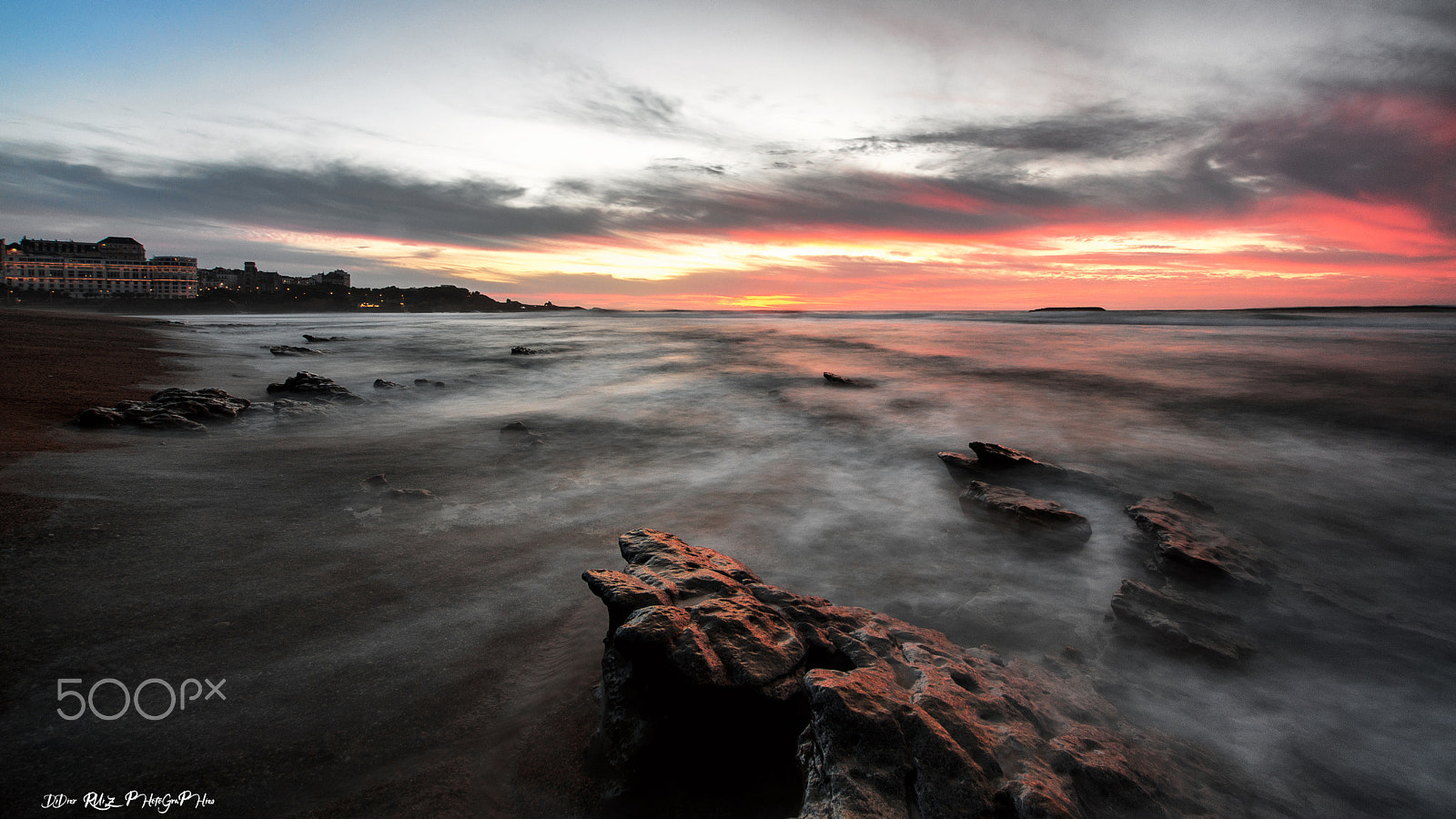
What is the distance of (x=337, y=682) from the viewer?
99.9 inches

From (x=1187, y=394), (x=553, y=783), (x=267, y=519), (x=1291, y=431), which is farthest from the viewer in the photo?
(x=1187, y=394)

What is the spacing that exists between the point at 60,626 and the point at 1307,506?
30.6ft

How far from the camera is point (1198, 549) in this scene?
4035 millimetres

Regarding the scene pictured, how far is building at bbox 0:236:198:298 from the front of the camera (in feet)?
262

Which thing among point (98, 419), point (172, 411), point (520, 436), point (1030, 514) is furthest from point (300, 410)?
point (1030, 514)

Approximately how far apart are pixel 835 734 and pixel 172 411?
8.92 m

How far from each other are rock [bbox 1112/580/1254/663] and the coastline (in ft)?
23.3

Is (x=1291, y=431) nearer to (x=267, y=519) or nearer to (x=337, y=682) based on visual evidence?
(x=337, y=682)

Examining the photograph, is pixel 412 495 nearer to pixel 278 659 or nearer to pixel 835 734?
pixel 278 659

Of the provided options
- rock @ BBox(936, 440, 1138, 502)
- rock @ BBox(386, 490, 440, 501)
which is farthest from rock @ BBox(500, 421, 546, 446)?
rock @ BBox(936, 440, 1138, 502)

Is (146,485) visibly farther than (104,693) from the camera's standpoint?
Yes

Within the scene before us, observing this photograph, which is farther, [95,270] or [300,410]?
[95,270]

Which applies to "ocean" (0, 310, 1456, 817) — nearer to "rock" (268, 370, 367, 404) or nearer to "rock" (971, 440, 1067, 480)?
"rock" (971, 440, 1067, 480)

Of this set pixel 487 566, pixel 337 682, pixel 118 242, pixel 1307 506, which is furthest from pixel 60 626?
pixel 118 242
